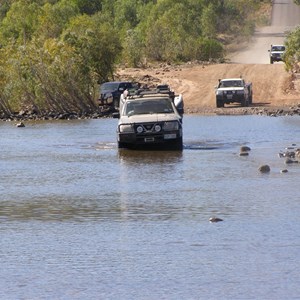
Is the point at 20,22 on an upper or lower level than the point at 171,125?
lower

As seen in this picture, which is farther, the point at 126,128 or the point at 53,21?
the point at 53,21

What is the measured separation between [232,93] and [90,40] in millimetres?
10944

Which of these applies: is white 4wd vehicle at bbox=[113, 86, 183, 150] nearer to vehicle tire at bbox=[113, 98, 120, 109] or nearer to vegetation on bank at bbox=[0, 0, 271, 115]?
vehicle tire at bbox=[113, 98, 120, 109]

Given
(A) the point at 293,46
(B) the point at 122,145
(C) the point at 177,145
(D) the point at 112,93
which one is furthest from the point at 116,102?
(C) the point at 177,145

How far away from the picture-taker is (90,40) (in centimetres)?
6425

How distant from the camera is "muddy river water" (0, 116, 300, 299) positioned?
1388cm

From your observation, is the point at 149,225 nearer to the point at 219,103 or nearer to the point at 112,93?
the point at 112,93

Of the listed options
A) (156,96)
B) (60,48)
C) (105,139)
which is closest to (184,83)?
(60,48)

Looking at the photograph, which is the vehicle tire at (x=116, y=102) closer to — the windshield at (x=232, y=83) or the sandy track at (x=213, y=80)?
the sandy track at (x=213, y=80)

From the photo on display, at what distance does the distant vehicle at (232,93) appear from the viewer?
186 feet

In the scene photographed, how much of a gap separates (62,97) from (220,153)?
81.2ft

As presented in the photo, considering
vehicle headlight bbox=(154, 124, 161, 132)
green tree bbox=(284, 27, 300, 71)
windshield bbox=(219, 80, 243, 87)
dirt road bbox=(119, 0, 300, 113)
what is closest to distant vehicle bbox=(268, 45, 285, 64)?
dirt road bbox=(119, 0, 300, 113)

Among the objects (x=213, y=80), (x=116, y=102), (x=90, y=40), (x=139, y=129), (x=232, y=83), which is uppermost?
(x=139, y=129)

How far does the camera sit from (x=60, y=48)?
57312mm
